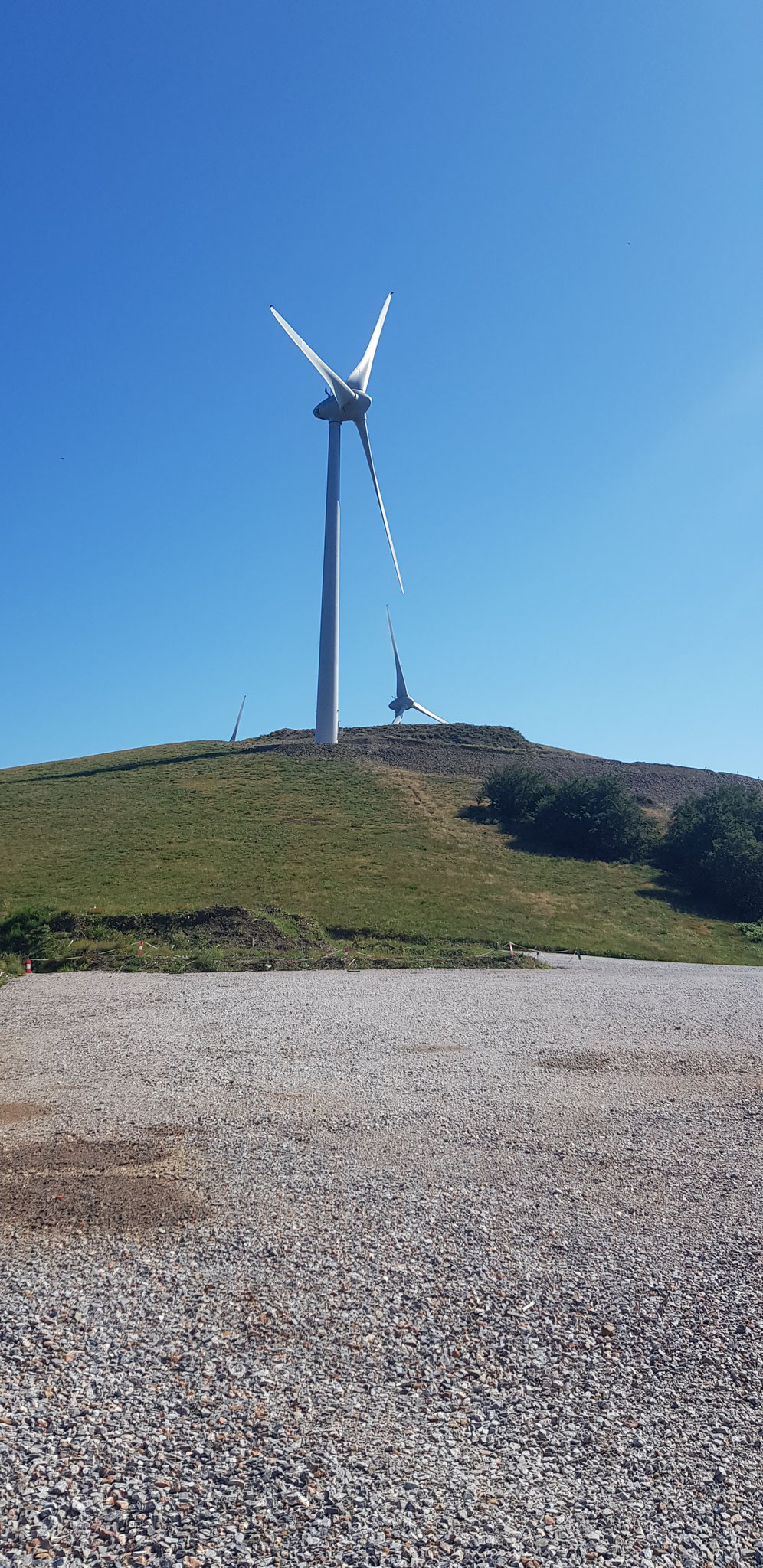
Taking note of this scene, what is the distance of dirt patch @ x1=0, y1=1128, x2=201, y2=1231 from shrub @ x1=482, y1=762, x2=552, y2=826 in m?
50.0

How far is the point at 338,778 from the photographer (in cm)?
7044

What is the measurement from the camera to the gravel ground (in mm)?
5281

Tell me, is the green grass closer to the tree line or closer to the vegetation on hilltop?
the tree line

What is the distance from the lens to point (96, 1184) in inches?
392

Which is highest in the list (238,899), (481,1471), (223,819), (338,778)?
(338,778)

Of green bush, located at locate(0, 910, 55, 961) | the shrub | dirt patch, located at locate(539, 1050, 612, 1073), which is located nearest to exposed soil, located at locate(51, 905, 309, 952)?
green bush, located at locate(0, 910, 55, 961)

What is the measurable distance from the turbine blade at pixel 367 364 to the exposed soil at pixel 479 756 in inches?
1196

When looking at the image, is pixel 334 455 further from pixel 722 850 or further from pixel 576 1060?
pixel 576 1060

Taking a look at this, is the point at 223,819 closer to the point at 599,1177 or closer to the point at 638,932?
the point at 638,932

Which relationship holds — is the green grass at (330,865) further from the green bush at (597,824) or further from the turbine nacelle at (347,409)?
the turbine nacelle at (347,409)

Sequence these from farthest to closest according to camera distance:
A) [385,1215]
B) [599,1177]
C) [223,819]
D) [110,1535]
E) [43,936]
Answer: [223,819], [43,936], [599,1177], [385,1215], [110,1535]

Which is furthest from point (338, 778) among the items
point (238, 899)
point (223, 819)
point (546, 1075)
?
point (546, 1075)

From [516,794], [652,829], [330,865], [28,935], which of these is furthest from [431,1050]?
[516,794]

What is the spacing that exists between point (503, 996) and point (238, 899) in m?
16.7
